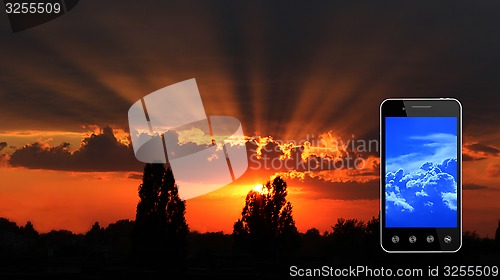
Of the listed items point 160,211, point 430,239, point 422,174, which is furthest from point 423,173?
point 160,211

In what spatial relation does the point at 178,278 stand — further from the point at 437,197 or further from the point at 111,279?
the point at 437,197

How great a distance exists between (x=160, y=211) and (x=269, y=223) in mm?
9205

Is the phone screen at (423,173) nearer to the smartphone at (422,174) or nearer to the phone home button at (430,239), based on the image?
the smartphone at (422,174)

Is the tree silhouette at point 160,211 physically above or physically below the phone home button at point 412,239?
above

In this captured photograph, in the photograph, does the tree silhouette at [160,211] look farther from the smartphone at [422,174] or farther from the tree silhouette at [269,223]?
the smartphone at [422,174]

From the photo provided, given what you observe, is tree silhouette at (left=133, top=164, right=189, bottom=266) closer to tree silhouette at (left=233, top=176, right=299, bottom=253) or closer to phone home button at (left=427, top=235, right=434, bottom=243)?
tree silhouette at (left=233, top=176, right=299, bottom=253)

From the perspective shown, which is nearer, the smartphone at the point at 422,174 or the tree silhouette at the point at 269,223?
the smartphone at the point at 422,174

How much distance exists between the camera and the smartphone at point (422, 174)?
1309cm

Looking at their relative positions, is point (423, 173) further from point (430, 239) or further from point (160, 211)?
point (160, 211)

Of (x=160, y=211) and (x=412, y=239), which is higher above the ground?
(x=160, y=211)

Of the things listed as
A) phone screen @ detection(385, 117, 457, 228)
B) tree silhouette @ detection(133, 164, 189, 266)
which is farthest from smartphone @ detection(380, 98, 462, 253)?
tree silhouette @ detection(133, 164, 189, 266)

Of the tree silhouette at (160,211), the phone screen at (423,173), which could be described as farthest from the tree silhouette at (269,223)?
the phone screen at (423,173)

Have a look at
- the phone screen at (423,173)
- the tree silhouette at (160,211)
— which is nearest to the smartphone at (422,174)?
the phone screen at (423,173)

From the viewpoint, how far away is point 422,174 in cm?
1338
